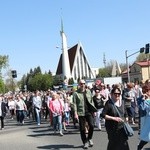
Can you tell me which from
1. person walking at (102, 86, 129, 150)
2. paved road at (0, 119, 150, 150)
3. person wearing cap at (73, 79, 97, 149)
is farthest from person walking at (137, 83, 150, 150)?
person wearing cap at (73, 79, 97, 149)

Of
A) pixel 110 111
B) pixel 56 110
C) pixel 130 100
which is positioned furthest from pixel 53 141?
pixel 110 111

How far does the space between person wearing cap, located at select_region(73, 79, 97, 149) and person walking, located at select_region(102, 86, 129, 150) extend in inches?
129

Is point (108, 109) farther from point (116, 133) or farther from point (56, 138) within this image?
point (56, 138)

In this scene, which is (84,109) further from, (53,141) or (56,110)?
(56,110)

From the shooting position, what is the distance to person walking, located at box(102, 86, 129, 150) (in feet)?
28.0

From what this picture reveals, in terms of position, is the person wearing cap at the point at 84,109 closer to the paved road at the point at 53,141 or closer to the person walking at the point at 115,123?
the paved road at the point at 53,141

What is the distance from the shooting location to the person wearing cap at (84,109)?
39.5 feet

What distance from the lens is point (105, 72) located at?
458 feet

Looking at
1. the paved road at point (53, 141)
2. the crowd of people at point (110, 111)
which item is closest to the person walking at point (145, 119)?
the crowd of people at point (110, 111)

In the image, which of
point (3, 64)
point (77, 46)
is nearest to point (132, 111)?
point (3, 64)

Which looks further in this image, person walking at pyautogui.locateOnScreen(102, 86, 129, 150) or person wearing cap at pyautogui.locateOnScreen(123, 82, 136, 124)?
person wearing cap at pyautogui.locateOnScreen(123, 82, 136, 124)

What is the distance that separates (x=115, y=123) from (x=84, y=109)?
11.8ft

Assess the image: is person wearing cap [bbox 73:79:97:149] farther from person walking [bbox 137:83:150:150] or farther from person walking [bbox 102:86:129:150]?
person walking [bbox 102:86:129:150]

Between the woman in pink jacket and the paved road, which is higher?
the woman in pink jacket
